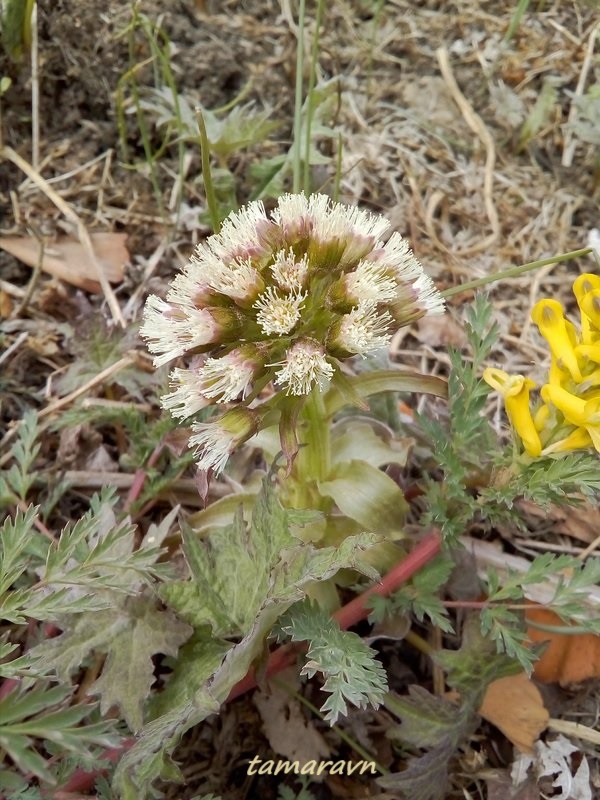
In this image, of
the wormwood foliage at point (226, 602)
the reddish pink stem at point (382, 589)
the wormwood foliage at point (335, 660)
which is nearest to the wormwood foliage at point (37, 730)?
the wormwood foliage at point (226, 602)

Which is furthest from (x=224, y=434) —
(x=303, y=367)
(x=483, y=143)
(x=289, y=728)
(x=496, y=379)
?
(x=483, y=143)

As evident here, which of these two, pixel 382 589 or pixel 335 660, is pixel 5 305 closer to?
pixel 382 589

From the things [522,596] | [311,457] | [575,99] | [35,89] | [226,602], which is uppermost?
[35,89]

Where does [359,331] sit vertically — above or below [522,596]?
above

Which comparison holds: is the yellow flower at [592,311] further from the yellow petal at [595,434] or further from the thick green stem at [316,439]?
the thick green stem at [316,439]

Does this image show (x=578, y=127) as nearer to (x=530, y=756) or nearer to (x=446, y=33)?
(x=446, y=33)

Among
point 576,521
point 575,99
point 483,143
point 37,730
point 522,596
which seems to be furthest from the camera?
point 483,143

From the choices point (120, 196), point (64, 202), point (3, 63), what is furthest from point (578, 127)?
point (3, 63)
